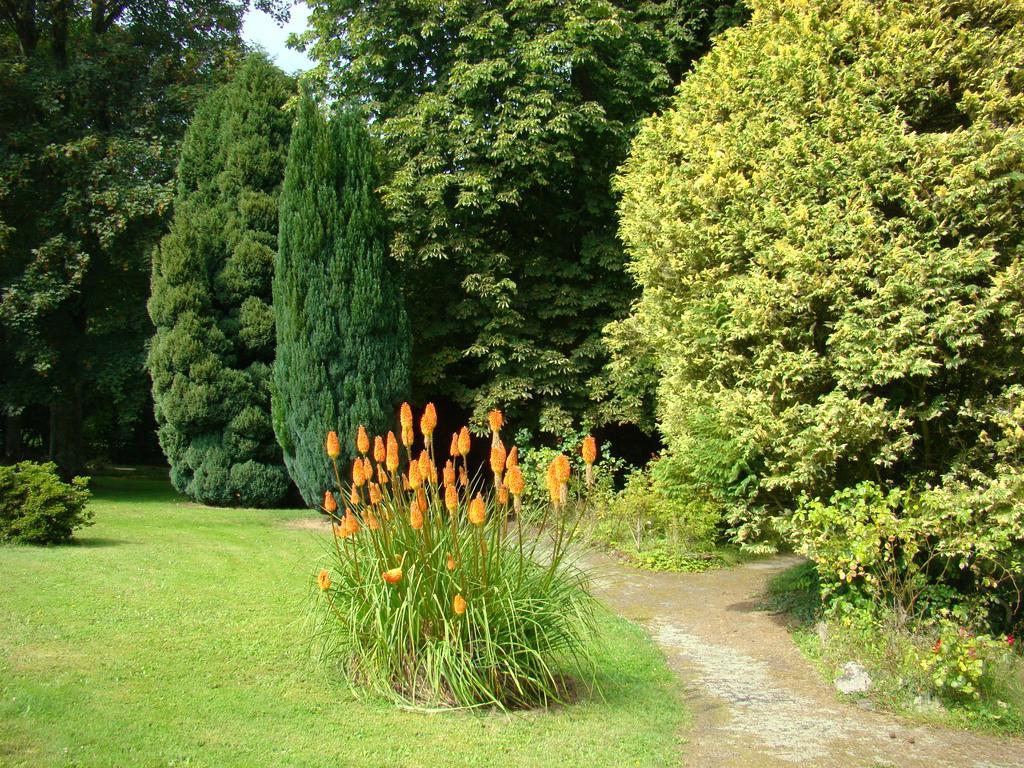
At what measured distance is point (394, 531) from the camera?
5.07 metres

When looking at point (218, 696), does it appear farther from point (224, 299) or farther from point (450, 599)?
point (224, 299)

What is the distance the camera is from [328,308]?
41.3ft

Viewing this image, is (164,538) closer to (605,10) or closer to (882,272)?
(882,272)

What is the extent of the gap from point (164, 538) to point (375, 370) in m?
3.92

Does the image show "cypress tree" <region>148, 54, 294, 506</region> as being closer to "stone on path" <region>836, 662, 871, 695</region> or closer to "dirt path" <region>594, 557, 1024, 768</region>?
"dirt path" <region>594, 557, 1024, 768</region>

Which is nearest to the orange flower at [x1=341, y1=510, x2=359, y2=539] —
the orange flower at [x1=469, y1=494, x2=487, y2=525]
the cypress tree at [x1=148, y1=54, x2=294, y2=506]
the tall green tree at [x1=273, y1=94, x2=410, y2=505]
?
the orange flower at [x1=469, y1=494, x2=487, y2=525]

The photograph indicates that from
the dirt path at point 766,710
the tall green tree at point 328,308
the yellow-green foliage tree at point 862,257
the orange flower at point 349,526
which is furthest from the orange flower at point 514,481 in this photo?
the tall green tree at point 328,308

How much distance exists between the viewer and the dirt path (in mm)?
4547

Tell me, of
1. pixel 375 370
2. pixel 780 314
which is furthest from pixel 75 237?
pixel 780 314

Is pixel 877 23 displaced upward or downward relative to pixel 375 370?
upward

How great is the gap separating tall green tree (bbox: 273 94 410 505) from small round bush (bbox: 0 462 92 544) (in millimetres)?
4071

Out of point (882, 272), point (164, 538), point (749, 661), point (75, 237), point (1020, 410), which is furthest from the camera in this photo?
point (75, 237)

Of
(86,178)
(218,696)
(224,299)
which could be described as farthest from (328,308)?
(218,696)

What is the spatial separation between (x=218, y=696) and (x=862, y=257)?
5298 mm
